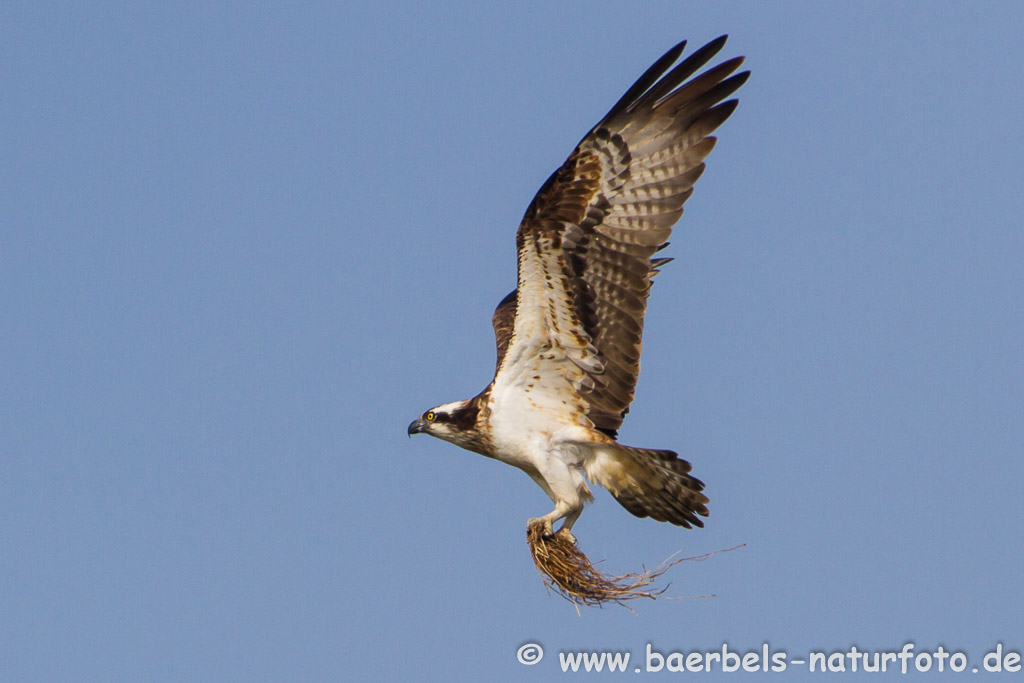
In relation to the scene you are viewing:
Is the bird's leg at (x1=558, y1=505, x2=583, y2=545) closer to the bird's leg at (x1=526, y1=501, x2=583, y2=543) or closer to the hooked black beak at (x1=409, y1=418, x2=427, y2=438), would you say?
the bird's leg at (x1=526, y1=501, x2=583, y2=543)

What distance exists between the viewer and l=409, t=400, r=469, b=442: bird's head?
11.5 meters

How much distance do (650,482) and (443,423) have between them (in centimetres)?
139

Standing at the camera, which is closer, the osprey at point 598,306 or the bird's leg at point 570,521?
the osprey at point 598,306

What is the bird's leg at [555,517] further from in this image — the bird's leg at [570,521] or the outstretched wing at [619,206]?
the outstretched wing at [619,206]

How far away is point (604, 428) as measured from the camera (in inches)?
454

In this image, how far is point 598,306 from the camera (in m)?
11.2

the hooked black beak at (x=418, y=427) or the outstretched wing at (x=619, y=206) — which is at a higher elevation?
the outstretched wing at (x=619, y=206)

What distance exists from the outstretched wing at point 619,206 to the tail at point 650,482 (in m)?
0.73

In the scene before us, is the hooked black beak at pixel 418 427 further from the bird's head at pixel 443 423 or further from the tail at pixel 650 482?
the tail at pixel 650 482

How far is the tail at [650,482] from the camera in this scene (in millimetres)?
11141

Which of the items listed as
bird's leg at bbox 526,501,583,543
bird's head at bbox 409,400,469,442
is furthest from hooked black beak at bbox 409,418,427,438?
bird's leg at bbox 526,501,583,543

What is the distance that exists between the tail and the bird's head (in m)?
0.88

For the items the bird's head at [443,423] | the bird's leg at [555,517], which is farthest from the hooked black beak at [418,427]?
the bird's leg at [555,517]

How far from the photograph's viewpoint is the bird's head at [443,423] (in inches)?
455
